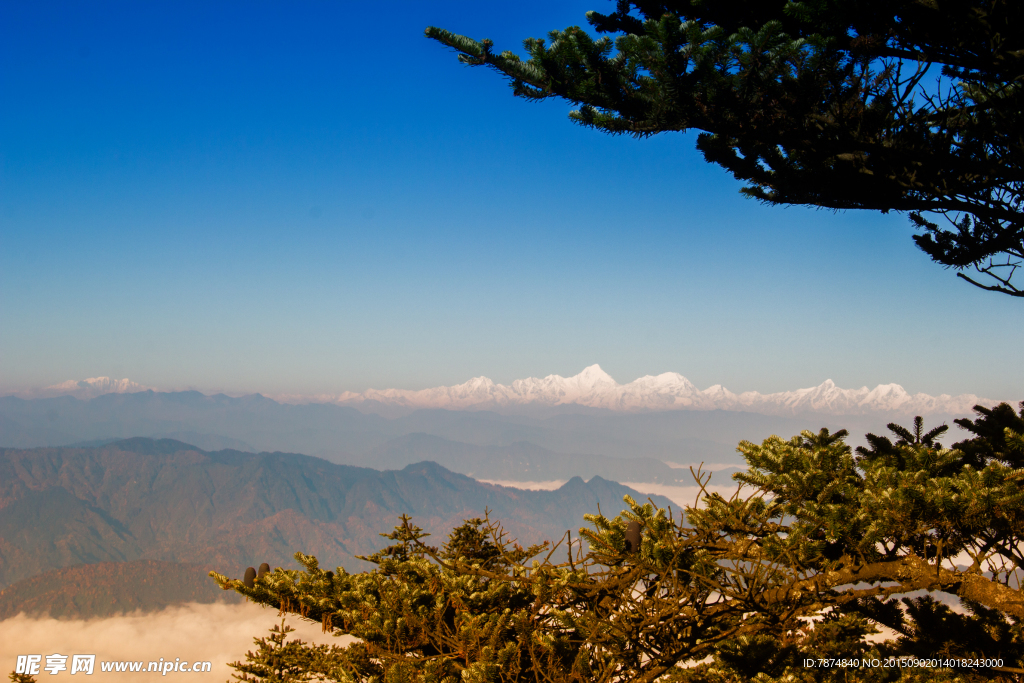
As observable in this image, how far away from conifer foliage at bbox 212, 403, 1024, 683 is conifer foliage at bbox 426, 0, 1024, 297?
120 inches

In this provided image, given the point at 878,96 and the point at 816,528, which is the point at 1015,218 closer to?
the point at 878,96

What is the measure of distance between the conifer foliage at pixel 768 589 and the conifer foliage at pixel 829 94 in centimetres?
304

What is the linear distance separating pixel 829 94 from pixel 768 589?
213 inches

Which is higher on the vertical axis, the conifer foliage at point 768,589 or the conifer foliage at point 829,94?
the conifer foliage at point 829,94

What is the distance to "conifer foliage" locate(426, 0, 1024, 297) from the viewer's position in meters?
5.99

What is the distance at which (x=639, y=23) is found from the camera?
820cm

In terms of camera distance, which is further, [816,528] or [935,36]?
A: [935,36]

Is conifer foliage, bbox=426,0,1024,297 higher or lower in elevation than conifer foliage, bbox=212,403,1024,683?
higher

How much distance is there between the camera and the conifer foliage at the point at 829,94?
19.6ft

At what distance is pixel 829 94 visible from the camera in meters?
6.39

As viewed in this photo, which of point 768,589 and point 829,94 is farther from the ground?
point 829,94

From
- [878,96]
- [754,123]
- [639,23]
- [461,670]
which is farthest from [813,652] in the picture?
[639,23]

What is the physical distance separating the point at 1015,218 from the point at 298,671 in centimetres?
1117

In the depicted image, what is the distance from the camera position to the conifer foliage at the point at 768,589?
5270 mm
